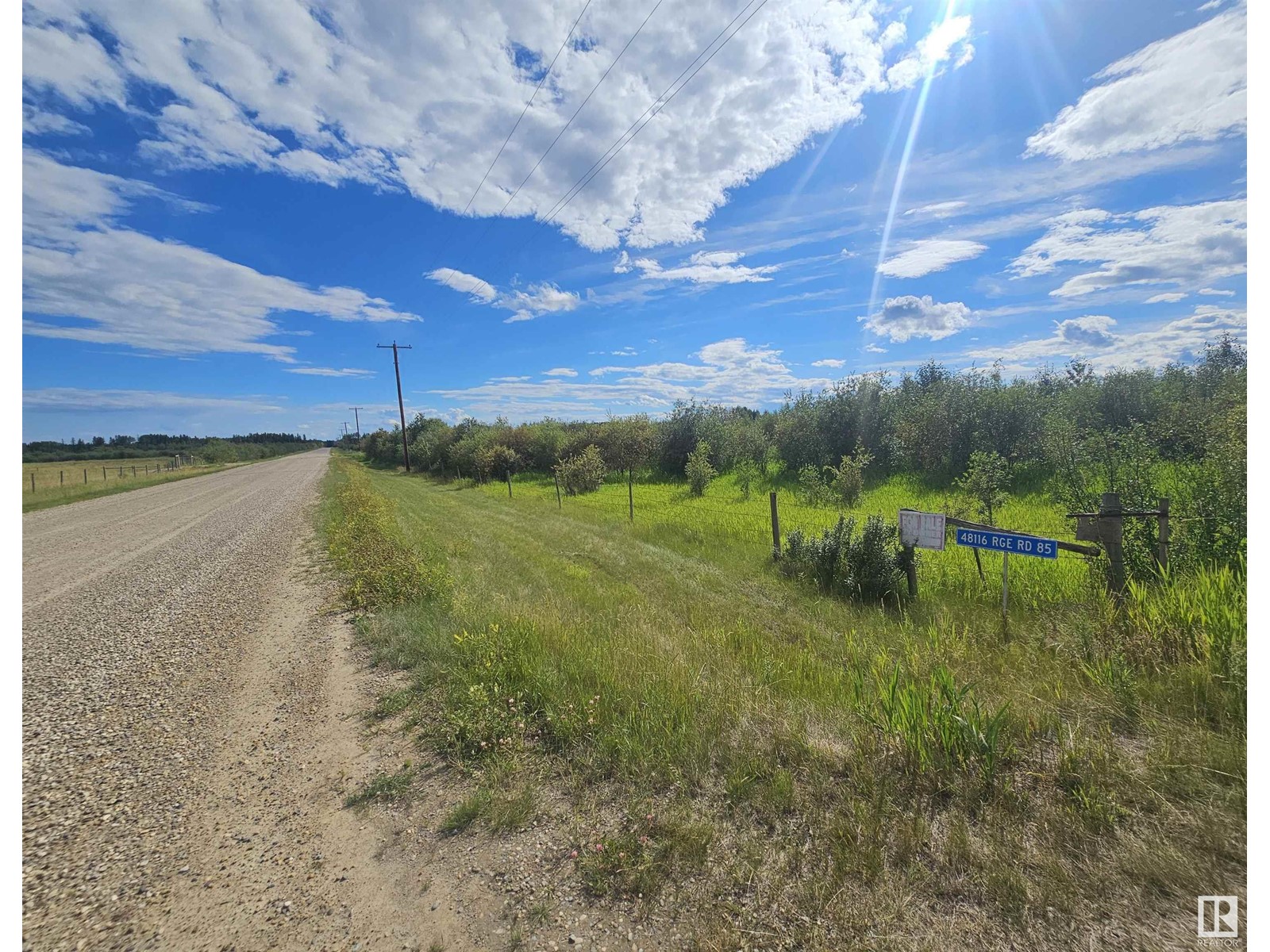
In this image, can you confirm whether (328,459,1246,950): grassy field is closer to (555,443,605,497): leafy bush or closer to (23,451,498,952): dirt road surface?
(23,451,498,952): dirt road surface

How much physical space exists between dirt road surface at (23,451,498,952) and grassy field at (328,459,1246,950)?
0.46 m

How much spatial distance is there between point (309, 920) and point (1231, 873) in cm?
424

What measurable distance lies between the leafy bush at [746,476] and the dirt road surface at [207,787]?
17621mm

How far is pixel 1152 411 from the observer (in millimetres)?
17328

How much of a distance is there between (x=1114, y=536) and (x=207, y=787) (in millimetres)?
8103

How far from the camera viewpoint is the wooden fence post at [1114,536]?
4.65m

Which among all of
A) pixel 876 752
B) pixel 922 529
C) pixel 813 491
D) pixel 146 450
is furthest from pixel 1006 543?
pixel 146 450

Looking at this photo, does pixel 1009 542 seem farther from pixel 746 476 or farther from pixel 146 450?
pixel 146 450

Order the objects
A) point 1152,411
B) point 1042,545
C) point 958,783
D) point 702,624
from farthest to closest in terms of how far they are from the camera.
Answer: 1. point 1152,411
2. point 702,624
3. point 1042,545
4. point 958,783

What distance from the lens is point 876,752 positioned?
9.84 ft

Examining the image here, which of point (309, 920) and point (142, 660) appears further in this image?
point (142, 660)

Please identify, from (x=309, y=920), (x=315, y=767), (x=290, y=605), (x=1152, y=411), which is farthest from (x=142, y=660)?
(x=1152, y=411)

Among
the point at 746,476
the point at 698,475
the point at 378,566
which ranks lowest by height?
the point at 378,566

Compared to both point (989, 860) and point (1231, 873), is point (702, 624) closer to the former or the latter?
point (989, 860)
